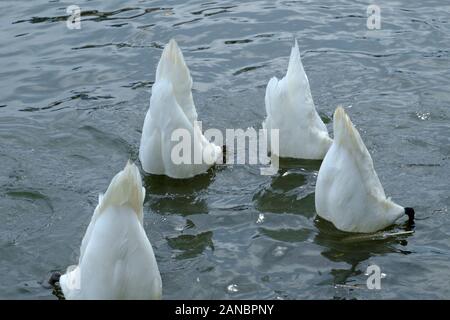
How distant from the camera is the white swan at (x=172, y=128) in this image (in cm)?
823

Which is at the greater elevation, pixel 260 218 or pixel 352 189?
pixel 352 189

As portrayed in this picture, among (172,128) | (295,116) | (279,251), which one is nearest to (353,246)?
(279,251)

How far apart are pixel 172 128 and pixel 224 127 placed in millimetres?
1369

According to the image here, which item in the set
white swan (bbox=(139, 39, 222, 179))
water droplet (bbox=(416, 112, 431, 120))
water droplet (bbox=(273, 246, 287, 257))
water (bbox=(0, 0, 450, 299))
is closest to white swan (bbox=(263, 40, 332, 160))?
water (bbox=(0, 0, 450, 299))

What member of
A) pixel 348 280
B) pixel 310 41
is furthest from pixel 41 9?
pixel 348 280

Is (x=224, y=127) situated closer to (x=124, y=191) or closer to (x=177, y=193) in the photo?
(x=177, y=193)

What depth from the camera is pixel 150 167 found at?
28.3 ft

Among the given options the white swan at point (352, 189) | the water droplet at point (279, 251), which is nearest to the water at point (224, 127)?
the water droplet at point (279, 251)

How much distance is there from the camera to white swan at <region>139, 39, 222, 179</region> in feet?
27.0

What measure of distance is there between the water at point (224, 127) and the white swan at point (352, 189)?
156 millimetres

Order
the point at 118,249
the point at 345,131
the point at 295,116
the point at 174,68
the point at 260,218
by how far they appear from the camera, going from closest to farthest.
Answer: the point at 118,249 < the point at 345,131 < the point at 260,218 < the point at 174,68 < the point at 295,116

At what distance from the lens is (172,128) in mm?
8266

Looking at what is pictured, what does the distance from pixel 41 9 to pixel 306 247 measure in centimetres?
682

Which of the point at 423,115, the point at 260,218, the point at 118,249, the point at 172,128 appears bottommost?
the point at 260,218
